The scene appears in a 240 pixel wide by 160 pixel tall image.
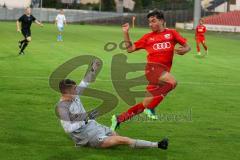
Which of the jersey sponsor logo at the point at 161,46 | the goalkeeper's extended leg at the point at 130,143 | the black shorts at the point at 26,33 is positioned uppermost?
the jersey sponsor logo at the point at 161,46

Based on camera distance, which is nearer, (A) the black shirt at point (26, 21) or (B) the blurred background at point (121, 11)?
(A) the black shirt at point (26, 21)

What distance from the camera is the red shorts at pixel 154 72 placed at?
12742 millimetres

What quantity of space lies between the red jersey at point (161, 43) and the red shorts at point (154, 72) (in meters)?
0.11

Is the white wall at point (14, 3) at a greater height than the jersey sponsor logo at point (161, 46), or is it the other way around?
the jersey sponsor logo at point (161, 46)

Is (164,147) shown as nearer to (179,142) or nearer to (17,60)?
(179,142)

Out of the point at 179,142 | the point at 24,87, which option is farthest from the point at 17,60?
the point at 179,142

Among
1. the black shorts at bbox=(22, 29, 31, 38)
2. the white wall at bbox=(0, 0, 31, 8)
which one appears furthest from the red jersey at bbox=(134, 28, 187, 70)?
the white wall at bbox=(0, 0, 31, 8)

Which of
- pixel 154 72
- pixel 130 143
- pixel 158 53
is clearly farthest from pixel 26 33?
pixel 130 143

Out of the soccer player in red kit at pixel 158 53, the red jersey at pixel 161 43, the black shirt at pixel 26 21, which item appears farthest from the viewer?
the black shirt at pixel 26 21

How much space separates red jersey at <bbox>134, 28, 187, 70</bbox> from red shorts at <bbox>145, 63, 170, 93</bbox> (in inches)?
4.2

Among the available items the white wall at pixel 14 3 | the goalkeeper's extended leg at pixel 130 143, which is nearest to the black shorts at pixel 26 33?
the goalkeeper's extended leg at pixel 130 143

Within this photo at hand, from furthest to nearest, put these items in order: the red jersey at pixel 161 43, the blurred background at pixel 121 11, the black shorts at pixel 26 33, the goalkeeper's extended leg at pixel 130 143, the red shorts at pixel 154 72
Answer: the blurred background at pixel 121 11
the black shorts at pixel 26 33
the red shorts at pixel 154 72
the red jersey at pixel 161 43
the goalkeeper's extended leg at pixel 130 143

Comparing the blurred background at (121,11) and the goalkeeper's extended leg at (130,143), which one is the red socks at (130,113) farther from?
the blurred background at (121,11)

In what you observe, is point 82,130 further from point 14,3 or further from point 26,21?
point 14,3
